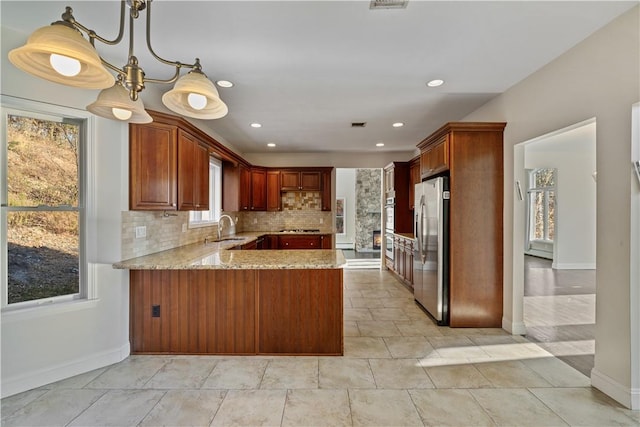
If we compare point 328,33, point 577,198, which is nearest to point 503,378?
point 328,33

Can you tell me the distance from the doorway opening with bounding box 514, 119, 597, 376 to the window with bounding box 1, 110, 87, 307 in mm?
4146

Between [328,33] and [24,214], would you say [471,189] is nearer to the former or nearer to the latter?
[328,33]

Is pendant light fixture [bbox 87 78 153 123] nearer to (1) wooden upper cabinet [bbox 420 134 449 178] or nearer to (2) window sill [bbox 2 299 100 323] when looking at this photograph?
(2) window sill [bbox 2 299 100 323]

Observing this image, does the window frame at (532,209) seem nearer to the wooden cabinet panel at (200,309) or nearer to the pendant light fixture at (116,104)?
the wooden cabinet panel at (200,309)

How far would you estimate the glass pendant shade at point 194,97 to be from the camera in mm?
1521

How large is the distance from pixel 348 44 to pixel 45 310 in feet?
10.1

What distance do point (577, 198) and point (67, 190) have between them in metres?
9.36

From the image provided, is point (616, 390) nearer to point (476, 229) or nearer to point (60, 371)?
point (476, 229)

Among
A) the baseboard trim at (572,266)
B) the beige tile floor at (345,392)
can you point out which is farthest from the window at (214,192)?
the baseboard trim at (572,266)

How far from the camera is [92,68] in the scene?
4.31ft

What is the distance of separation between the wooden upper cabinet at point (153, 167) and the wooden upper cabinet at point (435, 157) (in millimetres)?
2917

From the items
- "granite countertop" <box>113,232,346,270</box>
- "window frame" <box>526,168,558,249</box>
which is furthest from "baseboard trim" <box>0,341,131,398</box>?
"window frame" <box>526,168,558,249</box>

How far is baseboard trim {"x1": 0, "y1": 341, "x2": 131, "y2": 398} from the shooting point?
2109 mm

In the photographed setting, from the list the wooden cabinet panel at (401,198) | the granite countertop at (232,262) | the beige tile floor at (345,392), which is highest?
the wooden cabinet panel at (401,198)
